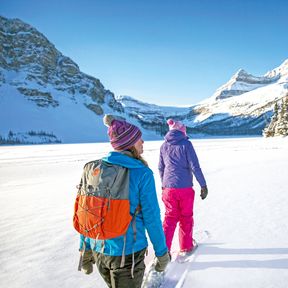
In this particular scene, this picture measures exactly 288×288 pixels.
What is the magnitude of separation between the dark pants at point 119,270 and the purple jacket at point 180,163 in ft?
6.14

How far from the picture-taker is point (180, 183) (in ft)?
13.3

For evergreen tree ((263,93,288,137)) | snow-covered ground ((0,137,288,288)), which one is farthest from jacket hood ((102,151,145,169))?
evergreen tree ((263,93,288,137))

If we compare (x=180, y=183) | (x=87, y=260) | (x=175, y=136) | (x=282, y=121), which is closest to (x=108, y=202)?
(x=87, y=260)

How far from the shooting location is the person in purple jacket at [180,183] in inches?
160

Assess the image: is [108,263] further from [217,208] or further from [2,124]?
[2,124]

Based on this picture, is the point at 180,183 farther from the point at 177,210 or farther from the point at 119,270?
the point at 119,270

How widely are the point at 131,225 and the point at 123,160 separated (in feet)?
1.73

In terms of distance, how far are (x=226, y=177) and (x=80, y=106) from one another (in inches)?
6925

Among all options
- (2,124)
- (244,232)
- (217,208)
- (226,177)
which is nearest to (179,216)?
(244,232)

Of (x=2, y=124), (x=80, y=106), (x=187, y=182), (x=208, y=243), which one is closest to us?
(x=187, y=182)

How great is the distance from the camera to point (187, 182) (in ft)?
13.4

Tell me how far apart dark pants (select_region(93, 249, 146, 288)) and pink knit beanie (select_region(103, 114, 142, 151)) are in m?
0.87

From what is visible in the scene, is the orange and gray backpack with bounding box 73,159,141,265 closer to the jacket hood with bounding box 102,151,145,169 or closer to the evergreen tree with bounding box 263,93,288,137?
the jacket hood with bounding box 102,151,145,169

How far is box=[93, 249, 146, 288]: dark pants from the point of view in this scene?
2244 mm
